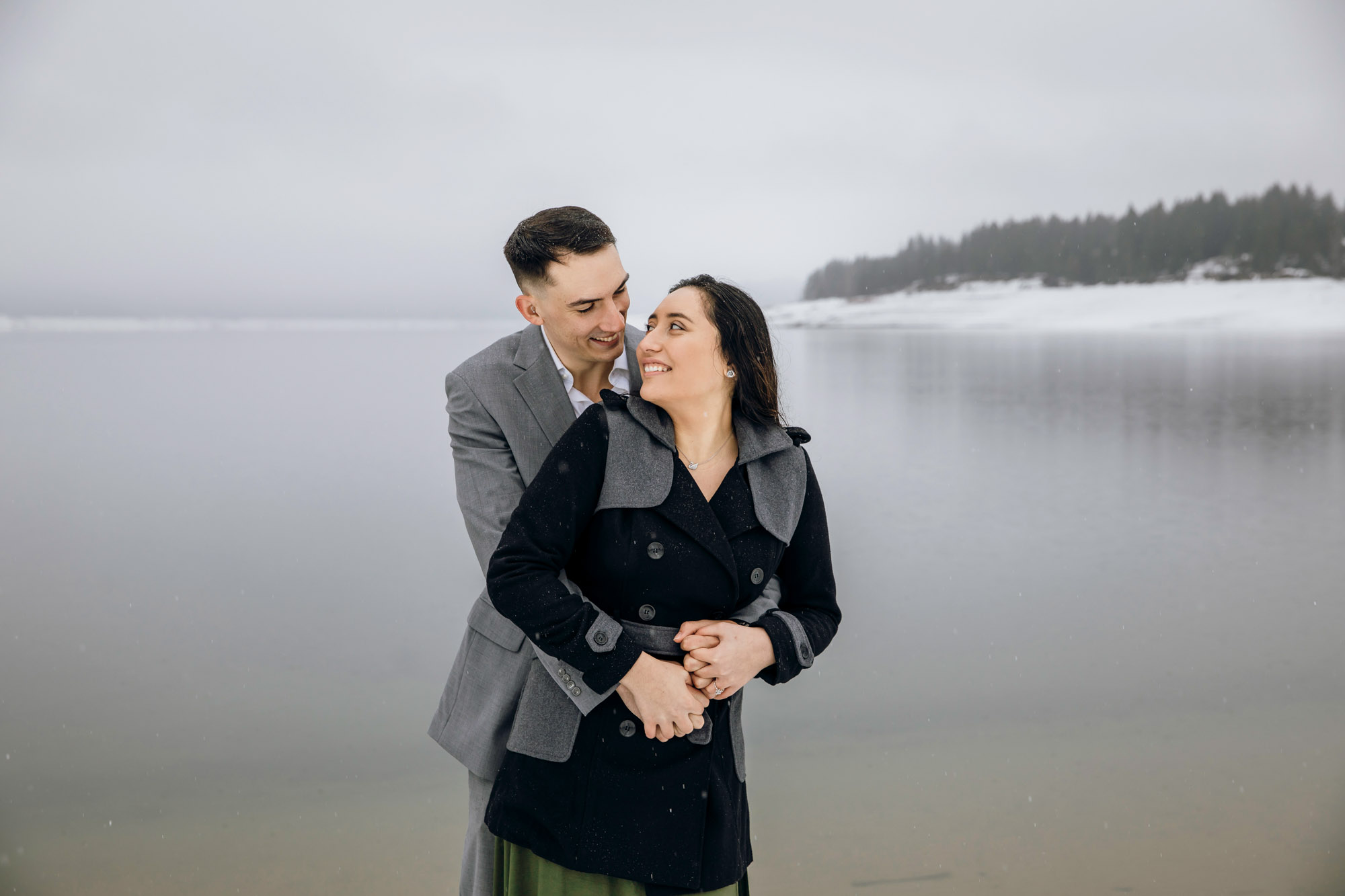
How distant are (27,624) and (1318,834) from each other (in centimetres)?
654

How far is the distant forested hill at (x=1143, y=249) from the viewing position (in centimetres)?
466

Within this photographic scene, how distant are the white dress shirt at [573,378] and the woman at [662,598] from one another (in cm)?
37

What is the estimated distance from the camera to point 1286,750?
3.85m

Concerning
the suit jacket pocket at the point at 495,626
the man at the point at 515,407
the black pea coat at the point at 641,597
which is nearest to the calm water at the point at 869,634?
the man at the point at 515,407

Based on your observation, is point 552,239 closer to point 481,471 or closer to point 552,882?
point 481,471

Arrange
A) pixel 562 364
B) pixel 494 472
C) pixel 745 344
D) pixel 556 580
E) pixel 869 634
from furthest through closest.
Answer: pixel 869 634
pixel 562 364
pixel 494 472
pixel 745 344
pixel 556 580

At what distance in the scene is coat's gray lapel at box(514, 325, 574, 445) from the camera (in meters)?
1.54

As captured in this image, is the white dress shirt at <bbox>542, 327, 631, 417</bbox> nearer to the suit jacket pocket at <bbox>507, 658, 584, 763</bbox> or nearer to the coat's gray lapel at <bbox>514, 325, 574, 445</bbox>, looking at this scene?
the coat's gray lapel at <bbox>514, 325, 574, 445</bbox>

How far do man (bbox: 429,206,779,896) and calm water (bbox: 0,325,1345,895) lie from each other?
5.95 feet

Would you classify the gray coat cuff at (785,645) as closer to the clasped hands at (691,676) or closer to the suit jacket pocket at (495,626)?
the clasped hands at (691,676)

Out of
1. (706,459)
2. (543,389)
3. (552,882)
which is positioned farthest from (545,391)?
(552,882)

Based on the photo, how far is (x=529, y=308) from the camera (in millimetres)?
1642

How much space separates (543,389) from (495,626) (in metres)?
0.48

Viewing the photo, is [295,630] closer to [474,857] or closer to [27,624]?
[27,624]
